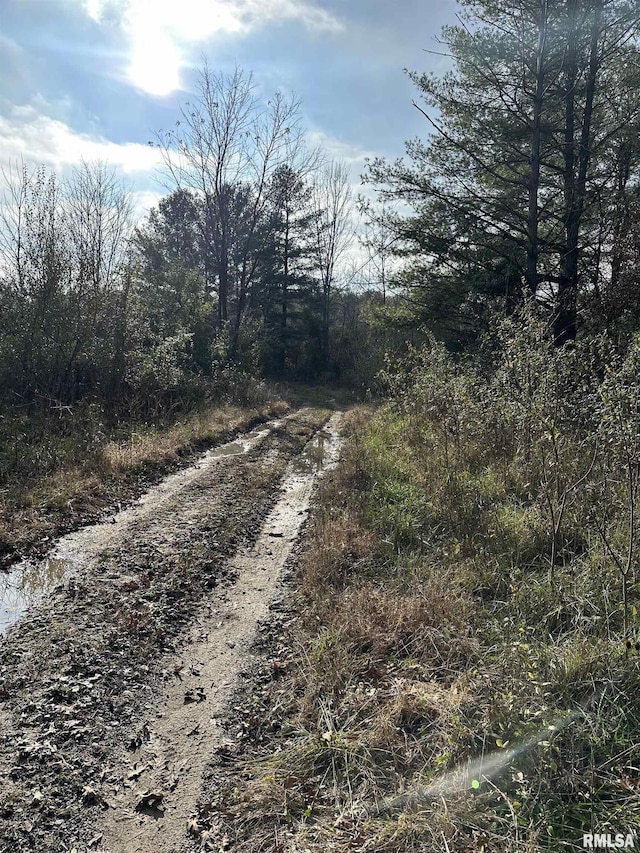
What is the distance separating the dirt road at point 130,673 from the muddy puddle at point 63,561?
0.04 meters

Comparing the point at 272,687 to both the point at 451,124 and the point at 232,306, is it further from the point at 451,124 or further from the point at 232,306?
the point at 232,306

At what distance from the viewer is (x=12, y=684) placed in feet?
11.5

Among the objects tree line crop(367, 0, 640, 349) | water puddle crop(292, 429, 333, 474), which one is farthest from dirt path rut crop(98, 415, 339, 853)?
tree line crop(367, 0, 640, 349)

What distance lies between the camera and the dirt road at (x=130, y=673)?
264cm

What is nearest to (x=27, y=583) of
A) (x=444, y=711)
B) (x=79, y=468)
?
A: (x=79, y=468)

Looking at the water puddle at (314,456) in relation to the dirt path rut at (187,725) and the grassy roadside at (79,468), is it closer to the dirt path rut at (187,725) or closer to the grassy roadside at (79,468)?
the grassy roadside at (79,468)

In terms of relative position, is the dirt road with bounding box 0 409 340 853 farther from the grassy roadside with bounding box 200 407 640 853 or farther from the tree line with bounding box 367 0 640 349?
the tree line with bounding box 367 0 640 349

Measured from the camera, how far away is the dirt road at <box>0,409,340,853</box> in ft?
8.68

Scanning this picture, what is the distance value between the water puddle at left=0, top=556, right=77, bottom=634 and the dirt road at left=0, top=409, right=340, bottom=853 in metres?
0.08

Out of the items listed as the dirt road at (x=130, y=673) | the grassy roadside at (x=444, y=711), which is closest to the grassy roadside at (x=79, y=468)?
the dirt road at (x=130, y=673)

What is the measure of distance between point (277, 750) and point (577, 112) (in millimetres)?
15962

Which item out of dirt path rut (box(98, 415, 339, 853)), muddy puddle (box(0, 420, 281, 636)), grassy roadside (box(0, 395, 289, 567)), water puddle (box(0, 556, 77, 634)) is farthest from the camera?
grassy roadside (box(0, 395, 289, 567))

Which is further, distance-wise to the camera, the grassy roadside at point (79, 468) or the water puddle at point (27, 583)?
the grassy roadside at point (79, 468)

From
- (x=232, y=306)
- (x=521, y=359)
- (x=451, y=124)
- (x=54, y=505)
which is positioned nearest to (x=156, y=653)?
(x=54, y=505)
